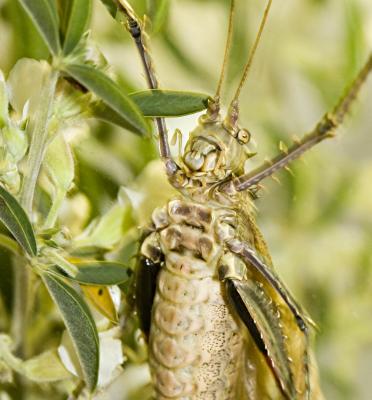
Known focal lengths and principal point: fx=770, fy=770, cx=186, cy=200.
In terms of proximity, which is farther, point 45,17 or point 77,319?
point 77,319

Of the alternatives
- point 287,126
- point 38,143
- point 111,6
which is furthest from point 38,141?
point 287,126

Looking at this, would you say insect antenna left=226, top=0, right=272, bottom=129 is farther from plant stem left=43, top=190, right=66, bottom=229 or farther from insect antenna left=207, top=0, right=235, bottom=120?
plant stem left=43, top=190, right=66, bottom=229

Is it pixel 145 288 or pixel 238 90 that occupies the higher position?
pixel 238 90

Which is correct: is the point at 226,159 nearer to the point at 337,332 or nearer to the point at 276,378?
the point at 276,378

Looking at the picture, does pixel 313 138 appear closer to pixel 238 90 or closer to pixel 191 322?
pixel 238 90

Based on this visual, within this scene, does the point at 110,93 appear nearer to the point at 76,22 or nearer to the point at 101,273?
the point at 76,22

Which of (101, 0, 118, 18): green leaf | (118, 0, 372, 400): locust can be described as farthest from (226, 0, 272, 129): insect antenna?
(101, 0, 118, 18): green leaf
